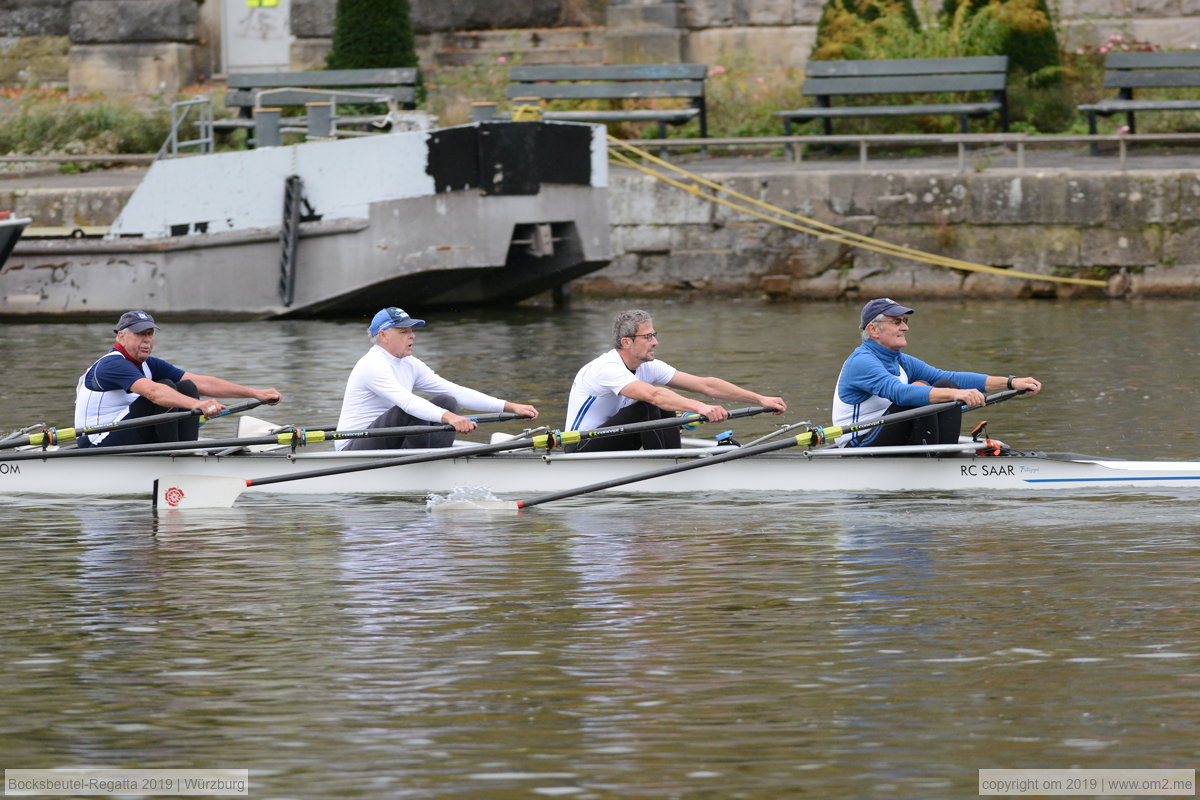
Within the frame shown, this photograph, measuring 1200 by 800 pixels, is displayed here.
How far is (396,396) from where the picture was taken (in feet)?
37.6

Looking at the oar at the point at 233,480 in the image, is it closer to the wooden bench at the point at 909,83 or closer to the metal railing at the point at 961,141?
the metal railing at the point at 961,141

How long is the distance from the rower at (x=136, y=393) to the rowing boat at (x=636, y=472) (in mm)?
160

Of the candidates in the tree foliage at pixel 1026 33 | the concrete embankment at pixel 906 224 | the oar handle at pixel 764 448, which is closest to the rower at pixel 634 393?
the oar handle at pixel 764 448

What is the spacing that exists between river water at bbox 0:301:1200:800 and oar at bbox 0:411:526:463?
344 millimetres

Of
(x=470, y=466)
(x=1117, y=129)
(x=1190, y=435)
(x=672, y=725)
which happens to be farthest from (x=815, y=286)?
(x=672, y=725)

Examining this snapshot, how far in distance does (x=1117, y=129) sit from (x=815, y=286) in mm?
3967

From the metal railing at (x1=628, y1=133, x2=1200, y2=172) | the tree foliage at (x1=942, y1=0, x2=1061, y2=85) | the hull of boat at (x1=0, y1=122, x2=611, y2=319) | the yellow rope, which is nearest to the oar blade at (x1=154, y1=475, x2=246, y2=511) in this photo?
the hull of boat at (x1=0, y1=122, x2=611, y2=319)

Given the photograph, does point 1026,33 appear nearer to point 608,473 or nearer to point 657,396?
point 657,396

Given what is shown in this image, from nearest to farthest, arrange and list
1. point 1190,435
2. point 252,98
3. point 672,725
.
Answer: point 672,725
point 1190,435
point 252,98

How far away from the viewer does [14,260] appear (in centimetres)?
2220

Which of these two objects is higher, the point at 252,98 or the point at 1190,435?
the point at 252,98

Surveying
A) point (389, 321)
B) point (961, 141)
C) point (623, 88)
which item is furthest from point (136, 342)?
point (623, 88)

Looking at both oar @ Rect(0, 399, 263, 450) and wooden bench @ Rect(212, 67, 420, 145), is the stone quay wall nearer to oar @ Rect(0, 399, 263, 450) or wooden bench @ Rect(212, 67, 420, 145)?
wooden bench @ Rect(212, 67, 420, 145)

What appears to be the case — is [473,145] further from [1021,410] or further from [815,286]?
[1021,410]
